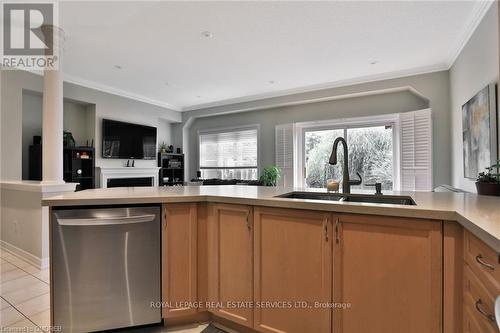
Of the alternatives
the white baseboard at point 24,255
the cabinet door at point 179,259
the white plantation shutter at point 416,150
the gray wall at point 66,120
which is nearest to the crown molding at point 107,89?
the gray wall at point 66,120

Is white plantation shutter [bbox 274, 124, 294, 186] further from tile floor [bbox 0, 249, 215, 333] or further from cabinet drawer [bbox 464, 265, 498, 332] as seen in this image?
cabinet drawer [bbox 464, 265, 498, 332]

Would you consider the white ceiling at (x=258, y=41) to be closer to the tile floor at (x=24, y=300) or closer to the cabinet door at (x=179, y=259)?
the cabinet door at (x=179, y=259)

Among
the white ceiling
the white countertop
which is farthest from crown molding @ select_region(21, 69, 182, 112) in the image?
the white countertop

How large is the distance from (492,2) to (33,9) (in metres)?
4.27

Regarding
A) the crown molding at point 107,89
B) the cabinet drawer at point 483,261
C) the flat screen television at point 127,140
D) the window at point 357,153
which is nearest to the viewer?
the cabinet drawer at point 483,261

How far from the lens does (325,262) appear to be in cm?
131

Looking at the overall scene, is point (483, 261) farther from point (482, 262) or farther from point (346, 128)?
point (346, 128)

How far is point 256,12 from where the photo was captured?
2.49m

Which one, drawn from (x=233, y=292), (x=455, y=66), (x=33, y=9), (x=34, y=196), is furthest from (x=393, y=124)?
(x=34, y=196)

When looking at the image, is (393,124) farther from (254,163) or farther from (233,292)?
(233,292)

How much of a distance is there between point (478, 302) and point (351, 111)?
4227 millimetres

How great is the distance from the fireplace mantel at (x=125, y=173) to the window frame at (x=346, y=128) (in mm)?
3224

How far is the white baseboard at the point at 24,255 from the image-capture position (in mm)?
2892

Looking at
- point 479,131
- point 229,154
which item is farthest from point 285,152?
point 479,131
